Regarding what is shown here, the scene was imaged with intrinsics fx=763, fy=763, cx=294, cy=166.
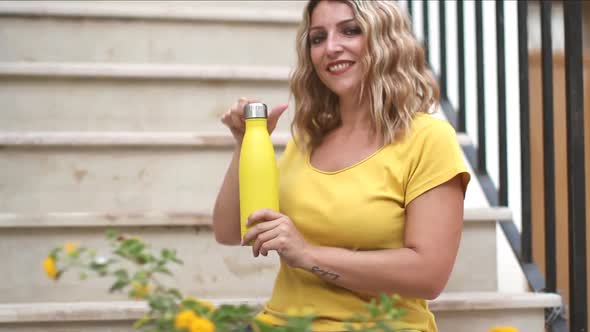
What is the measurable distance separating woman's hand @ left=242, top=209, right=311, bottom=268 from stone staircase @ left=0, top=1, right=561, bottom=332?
365 mm

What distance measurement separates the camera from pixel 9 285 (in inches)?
57.6

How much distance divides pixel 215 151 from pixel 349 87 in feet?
1.64

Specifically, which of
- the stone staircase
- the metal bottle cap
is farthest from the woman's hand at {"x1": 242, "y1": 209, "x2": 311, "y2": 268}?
the stone staircase

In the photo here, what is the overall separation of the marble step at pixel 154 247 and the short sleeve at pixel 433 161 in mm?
451

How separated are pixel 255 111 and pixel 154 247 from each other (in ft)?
1.63

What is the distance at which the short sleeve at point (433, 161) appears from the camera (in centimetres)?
112

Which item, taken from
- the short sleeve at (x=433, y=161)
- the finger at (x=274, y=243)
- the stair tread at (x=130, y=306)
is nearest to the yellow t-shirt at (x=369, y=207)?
the short sleeve at (x=433, y=161)

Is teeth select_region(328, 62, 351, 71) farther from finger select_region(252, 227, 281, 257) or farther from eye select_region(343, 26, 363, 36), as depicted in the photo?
finger select_region(252, 227, 281, 257)

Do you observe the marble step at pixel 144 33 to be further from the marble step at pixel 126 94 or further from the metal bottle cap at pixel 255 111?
the metal bottle cap at pixel 255 111

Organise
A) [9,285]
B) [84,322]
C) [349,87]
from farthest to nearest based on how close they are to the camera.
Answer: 1. [9,285]
2. [84,322]
3. [349,87]

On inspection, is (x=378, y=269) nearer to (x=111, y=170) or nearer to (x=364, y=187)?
(x=364, y=187)

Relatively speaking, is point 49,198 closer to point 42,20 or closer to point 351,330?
point 42,20

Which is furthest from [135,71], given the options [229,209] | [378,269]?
[378,269]

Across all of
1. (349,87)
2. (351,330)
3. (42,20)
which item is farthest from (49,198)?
(351,330)
